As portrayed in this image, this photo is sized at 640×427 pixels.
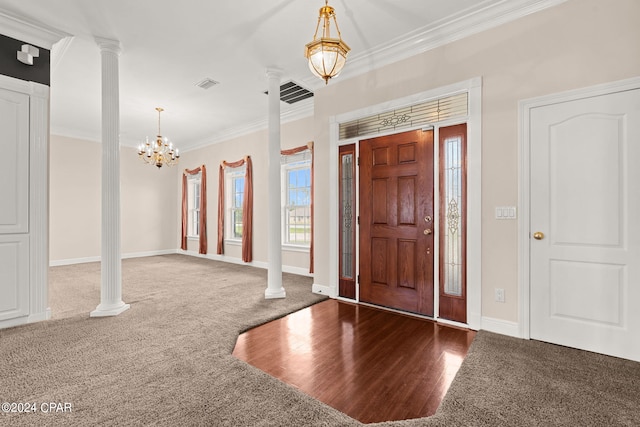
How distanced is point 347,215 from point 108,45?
3413 millimetres

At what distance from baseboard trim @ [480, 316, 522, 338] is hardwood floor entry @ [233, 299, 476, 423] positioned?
212mm

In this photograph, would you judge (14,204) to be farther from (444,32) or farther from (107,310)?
(444,32)

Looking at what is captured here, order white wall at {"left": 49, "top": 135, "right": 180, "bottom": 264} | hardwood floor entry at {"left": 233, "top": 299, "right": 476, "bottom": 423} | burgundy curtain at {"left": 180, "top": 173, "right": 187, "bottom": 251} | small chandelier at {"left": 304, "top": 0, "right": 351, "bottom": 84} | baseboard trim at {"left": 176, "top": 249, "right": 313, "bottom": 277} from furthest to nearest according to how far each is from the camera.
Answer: burgundy curtain at {"left": 180, "top": 173, "right": 187, "bottom": 251}, white wall at {"left": 49, "top": 135, "right": 180, "bottom": 264}, baseboard trim at {"left": 176, "top": 249, "right": 313, "bottom": 277}, small chandelier at {"left": 304, "top": 0, "right": 351, "bottom": 84}, hardwood floor entry at {"left": 233, "top": 299, "right": 476, "bottom": 423}

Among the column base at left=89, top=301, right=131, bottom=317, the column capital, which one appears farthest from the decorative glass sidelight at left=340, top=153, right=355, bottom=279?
the column capital

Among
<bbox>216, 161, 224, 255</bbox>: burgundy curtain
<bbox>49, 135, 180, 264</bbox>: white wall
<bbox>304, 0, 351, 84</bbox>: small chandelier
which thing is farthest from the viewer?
<bbox>216, 161, 224, 255</bbox>: burgundy curtain

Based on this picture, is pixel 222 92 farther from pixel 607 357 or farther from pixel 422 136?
pixel 607 357

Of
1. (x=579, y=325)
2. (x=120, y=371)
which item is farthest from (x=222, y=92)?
(x=579, y=325)

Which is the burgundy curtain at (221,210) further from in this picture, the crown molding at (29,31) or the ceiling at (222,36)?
the crown molding at (29,31)

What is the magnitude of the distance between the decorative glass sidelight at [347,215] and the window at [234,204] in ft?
12.7

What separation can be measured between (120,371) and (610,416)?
10.3ft

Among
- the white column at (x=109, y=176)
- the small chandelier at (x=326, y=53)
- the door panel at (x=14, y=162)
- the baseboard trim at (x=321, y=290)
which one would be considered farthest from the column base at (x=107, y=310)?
the small chandelier at (x=326, y=53)

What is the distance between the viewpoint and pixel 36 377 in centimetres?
211

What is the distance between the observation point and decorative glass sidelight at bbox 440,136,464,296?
10.3 feet

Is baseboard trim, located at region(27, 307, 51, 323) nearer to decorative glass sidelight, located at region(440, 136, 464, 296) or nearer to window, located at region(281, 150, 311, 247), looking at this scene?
window, located at region(281, 150, 311, 247)
